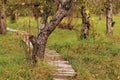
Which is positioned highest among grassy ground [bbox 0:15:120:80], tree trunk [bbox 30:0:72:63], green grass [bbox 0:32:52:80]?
tree trunk [bbox 30:0:72:63]

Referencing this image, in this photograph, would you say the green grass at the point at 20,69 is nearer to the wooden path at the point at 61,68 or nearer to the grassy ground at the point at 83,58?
the grassy ground at the point at 83,58

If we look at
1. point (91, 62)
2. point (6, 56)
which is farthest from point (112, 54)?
point (6, 56)

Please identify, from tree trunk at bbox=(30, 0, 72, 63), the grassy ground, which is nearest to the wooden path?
the grassy ground

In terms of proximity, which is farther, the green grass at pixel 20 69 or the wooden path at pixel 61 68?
the wooden path at pixel 61 68

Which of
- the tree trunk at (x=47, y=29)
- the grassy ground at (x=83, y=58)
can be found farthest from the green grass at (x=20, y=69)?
the tree trunk at (x=47, y=29)

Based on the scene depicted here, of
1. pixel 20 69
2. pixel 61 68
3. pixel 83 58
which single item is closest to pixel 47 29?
pixel 61 68

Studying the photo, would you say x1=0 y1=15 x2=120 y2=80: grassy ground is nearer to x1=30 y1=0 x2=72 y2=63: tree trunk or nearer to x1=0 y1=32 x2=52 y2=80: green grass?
x1=0 y1=32 x2=52 y2=80: green grass

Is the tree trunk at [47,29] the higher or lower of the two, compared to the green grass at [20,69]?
higher

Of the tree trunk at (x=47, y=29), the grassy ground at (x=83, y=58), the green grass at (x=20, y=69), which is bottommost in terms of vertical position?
the grassy ground at (x=83, y=58)

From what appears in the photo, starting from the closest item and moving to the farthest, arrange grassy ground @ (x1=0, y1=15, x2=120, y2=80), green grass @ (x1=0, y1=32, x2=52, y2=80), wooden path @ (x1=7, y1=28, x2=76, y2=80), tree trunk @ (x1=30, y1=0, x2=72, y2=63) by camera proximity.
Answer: green grass @ (x1=0, y1=32, x2=52, y2=80), wooden path @ (x1=7, y1=28, x2=76, y2=80), grassy ground @ (x1=0, y1=15, x2=120, y2=80), tree trunk @ (x1=30, y1=0, x2=72, y2=63)

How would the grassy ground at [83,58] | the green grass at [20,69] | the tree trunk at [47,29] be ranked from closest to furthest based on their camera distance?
the green grass at [20,69]
the grassy ground at [83,58]
the tree trunk at [47,29]

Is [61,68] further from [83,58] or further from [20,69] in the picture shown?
[83,58]

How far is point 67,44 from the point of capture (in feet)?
60.2

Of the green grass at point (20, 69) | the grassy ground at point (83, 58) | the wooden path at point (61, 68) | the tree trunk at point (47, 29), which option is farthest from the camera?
the tree trunk at point (47, 29)
